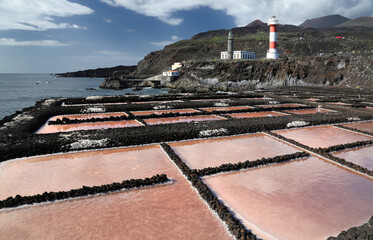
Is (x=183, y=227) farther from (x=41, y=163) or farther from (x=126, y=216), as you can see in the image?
(x=41, y=163)

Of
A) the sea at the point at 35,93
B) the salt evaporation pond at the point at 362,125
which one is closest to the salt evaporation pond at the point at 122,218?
the salt evaporation pond at the point at 362,125

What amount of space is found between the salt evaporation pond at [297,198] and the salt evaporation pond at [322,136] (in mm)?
3626

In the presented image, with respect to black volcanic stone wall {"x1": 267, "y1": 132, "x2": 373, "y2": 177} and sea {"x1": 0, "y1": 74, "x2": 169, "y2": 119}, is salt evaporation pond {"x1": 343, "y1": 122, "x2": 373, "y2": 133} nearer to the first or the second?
black volcanic stone wall {"x1": 267, "y1": 132, "x2": 373, "y2": 177}

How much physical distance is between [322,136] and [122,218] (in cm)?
1323

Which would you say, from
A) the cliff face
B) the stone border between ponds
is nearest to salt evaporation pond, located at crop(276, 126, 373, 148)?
the stone border between ponds

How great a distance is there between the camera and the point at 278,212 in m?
6.54

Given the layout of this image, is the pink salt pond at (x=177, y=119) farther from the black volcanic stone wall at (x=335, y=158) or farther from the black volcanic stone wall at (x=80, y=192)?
the black volcanic stone wall at (x=80, y=192)

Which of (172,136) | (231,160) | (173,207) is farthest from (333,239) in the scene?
(172,136)

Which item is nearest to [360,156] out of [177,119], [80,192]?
[177,119]

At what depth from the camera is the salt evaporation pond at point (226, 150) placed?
10.6 metres

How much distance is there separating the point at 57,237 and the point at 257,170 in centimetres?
707

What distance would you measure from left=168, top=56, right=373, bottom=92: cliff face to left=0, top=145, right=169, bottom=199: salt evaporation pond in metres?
55.0

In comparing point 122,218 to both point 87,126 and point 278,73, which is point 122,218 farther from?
point 278,73

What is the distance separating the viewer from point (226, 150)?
11914 mm
